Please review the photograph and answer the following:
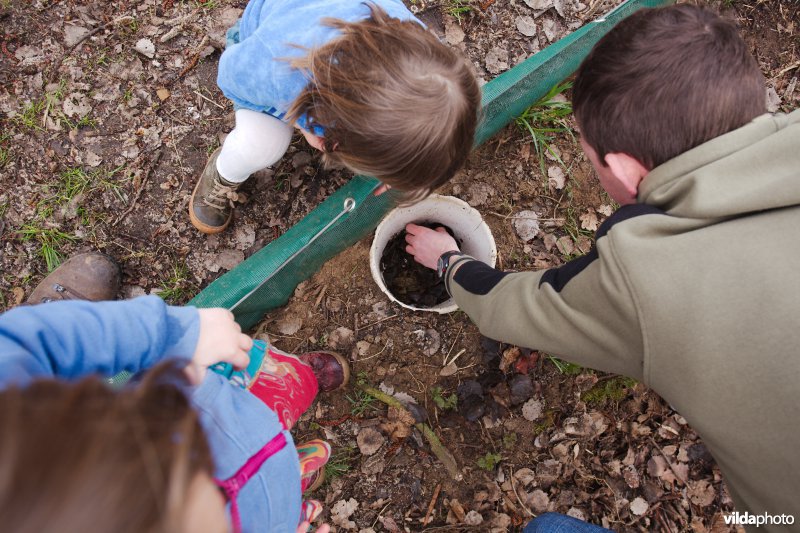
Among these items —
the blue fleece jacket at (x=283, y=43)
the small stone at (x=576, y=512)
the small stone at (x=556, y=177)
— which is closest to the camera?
the blue fleece jacket at (x=283, y=43)

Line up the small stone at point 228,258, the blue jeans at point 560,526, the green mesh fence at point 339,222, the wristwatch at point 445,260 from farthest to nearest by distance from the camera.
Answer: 1. the small stone at point 228,258
2. the wristwatch at point 445,260
3. the green mesh fence at point 339,222
4. the blue jeans at point 560,526

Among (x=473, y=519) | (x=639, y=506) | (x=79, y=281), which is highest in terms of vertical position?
(x=79, y=281)

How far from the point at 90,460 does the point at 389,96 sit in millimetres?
1261

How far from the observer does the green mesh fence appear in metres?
2.19

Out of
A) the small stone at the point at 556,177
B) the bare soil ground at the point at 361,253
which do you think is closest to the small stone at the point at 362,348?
the bare soil ground at the point at 361,253

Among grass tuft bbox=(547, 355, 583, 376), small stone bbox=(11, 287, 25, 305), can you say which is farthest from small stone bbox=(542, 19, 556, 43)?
small stone bbox=(11, 287, 25, 305)

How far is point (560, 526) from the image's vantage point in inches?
78.1

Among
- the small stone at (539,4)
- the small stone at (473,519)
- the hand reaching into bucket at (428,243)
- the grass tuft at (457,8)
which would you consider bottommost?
the small stone at (473,519)

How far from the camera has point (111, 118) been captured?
2.68 m

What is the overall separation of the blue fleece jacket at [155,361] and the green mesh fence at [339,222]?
609 millimetres

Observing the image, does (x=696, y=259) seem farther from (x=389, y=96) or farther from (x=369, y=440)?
(x=369, y=440)

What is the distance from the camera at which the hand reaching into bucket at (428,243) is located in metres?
2.49

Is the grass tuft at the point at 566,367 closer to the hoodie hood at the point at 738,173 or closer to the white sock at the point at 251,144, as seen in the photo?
the hoodie hood at the point at 738,173

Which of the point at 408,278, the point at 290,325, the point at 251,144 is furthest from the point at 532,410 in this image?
the point at 251,144
